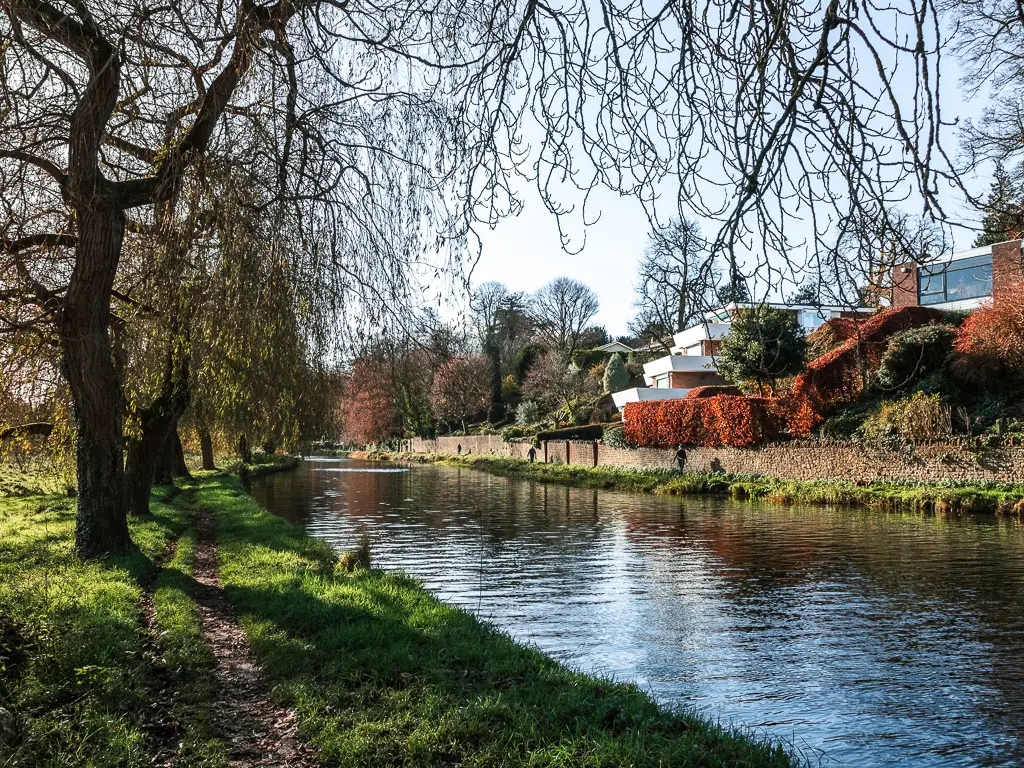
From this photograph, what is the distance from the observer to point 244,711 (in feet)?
19.9

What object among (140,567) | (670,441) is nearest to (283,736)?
(140,567)

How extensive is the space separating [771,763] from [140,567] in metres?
8.72

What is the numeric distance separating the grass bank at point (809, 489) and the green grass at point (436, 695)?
16425 mm

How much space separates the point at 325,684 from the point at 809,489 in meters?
21.0

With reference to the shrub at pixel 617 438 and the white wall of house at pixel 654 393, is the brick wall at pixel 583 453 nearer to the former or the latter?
the shrub at pixel 617 438

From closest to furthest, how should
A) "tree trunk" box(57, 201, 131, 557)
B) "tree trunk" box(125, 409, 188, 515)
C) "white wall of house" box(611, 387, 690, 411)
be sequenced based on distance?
"tree trunk" box(57, 201, 131, 557), "tree trunk" box(125, 409, 188, 515), "white wall of house" box(611, 387, 690, 411)

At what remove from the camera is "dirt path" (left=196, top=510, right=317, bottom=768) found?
5266 millimetres

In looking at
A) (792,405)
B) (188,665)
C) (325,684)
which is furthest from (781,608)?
(792,405)

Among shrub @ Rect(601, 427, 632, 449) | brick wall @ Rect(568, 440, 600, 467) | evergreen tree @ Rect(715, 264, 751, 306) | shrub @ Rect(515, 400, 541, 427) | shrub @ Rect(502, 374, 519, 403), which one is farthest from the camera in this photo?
shrub @ Rect(502, 374, 519, 403)

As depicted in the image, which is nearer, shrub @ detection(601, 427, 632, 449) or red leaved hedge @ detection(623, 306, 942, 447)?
red leaved hedge @ detection(623, 306, 942, 447)

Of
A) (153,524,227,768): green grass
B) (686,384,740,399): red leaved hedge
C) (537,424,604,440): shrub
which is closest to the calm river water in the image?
(153,524,227,768): green grass

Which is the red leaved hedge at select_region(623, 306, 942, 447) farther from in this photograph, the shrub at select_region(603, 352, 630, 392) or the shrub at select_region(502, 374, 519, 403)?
the shrub at select_region(502, 374, 519, 403)

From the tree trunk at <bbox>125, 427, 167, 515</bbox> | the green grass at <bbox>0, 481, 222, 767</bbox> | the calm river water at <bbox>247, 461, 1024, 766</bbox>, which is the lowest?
the calm river water at <bbox>247, 461, 1024, 766</bbox>

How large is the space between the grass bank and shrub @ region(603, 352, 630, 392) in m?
17.9
